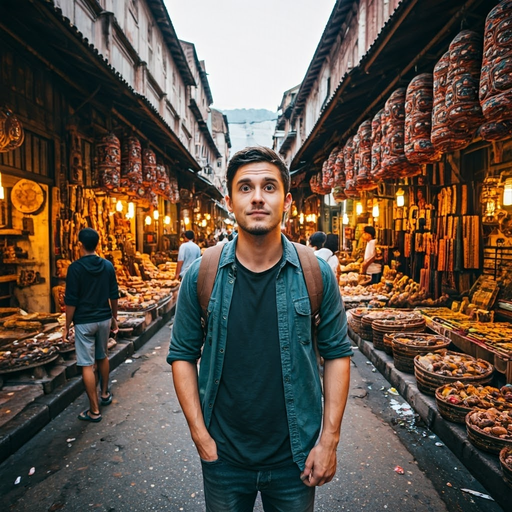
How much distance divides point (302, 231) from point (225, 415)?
21.4 metres

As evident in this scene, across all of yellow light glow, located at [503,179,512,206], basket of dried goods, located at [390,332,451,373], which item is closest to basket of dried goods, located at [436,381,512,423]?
basket of dried goods, located at [390,332,451,373]

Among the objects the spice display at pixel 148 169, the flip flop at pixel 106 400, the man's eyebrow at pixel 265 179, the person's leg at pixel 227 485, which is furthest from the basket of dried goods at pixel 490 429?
the spice display at pixel 148 169

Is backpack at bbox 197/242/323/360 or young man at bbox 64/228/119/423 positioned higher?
backpack at bbox 197/242/323/360

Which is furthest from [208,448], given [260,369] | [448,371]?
[448,371]

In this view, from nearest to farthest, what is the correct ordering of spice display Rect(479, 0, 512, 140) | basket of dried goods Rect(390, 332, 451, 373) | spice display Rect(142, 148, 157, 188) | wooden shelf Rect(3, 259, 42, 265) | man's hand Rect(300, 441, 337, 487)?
man's hand Rect(300, 441, 337, 487), spice display Rect(479, 0, 512, 140), basket of dried goods Rect(390, 332, 451, 373), wooden shelf Rect(3, 259, 42, 265), spice display Rect(142, 148, 157, 188)

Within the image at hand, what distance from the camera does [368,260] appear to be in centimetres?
1187

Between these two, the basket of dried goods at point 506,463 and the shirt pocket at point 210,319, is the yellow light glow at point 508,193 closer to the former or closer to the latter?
the basket of dried goods at point 506,463

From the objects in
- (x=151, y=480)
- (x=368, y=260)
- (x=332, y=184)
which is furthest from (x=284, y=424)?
(x=368, y=260)

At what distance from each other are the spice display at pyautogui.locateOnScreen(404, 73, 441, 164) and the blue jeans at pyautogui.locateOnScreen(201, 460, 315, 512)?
15.0ft

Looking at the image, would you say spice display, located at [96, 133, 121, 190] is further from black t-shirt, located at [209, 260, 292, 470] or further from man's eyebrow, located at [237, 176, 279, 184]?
black t-shirt, located at [209, 260, 292, 470]

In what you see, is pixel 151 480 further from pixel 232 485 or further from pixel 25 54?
pixel 25 54

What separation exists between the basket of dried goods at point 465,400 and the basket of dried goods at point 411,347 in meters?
1.25

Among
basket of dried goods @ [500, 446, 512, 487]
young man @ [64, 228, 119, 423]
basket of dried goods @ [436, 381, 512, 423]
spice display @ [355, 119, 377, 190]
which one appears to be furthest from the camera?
spice display @ [355, 119, 377, 190]

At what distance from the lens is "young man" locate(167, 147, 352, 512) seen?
1.98 m
